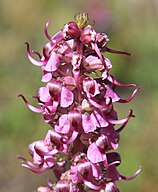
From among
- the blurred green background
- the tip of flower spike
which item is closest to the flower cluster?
the tip of flower spike

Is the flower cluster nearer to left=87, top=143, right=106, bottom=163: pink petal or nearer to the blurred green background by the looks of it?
left=87, top=143, right=106, bottom=163: pink petal

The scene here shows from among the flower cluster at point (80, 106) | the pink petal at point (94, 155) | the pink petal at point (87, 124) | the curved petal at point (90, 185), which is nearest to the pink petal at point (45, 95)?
the flower cluster at point (80, 106)

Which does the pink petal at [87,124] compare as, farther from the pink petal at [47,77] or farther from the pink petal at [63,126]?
the pink petal at [47,77]

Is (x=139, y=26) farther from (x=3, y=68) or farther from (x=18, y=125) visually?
(x=18, y=125)

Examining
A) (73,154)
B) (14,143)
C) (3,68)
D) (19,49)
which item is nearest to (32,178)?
(14,143)

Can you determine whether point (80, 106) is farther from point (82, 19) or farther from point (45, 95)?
point (82, 19)
